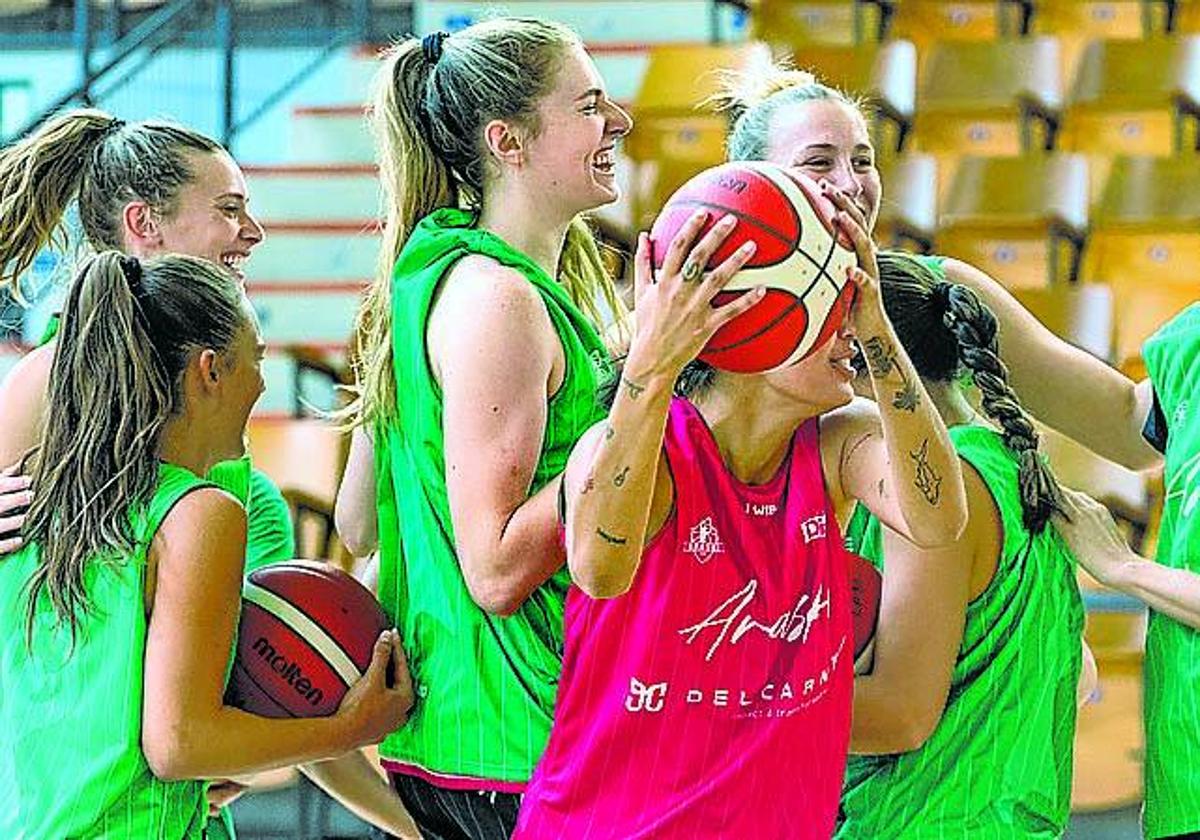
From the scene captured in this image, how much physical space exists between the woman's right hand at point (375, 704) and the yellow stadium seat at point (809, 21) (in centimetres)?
620

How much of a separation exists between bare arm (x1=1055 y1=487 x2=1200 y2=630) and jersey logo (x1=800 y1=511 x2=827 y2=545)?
0.41m

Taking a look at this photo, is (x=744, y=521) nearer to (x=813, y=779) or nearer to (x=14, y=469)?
(x=813, y=779)

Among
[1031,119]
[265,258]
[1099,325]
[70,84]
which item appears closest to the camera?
[1099,325]

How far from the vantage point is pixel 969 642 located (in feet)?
8.02

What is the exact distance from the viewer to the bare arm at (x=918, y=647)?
2365 millimetres

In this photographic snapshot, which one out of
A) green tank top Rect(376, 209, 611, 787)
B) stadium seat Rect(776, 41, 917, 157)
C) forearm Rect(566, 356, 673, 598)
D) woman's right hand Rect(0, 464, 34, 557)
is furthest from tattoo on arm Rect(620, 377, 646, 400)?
stadium seat Rect(776, 41, 917, 157)

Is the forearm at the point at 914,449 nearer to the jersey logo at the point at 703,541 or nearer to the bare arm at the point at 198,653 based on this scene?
the jersey logo at the point at 703,541

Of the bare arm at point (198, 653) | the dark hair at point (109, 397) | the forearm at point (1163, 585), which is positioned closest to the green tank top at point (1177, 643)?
the forearm at point (1163, 585)

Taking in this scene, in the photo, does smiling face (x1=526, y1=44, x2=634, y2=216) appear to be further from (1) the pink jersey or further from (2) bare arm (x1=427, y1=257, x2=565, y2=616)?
(1) the pink jersey

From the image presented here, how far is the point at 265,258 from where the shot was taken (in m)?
8.53

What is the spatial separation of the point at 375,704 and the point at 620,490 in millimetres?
668

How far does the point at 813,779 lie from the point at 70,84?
8.32 metres

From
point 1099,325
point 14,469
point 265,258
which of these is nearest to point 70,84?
point 265,258

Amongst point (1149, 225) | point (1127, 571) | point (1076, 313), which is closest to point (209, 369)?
point (1127, 571)
